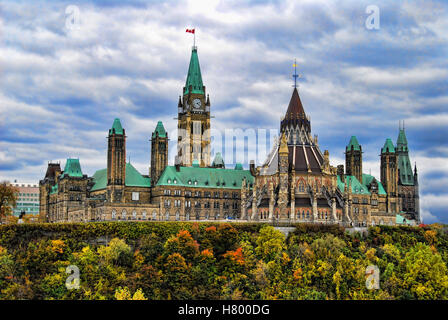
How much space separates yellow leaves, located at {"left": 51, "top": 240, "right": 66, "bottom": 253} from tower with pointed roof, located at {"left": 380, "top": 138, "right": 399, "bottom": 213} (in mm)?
112435

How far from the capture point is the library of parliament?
154875 millimetres

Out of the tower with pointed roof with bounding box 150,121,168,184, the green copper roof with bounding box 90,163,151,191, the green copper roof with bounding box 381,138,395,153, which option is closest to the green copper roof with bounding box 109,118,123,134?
the tower with pointed roof with bounding box 150,121,168,184

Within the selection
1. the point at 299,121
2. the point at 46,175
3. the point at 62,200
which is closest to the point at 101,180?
the point at 62,200

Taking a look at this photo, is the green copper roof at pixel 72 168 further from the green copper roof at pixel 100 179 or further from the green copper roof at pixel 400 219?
the green copper roof at pixel 400 219

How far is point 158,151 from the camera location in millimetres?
166625

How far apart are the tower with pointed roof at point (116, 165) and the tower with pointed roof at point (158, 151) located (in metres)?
8.12

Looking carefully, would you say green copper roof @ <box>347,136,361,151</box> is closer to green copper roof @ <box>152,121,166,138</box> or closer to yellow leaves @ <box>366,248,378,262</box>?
green copper roof @ <box>152,121,166,138</box>

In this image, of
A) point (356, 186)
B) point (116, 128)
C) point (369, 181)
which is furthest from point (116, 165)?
point (369, 181)

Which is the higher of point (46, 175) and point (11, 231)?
point (46, 175)

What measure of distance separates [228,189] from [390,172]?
50072mm

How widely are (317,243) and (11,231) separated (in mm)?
45422

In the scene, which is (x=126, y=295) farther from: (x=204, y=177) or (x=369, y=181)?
(x=369, y=181)

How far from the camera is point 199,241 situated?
108750 millimetres
